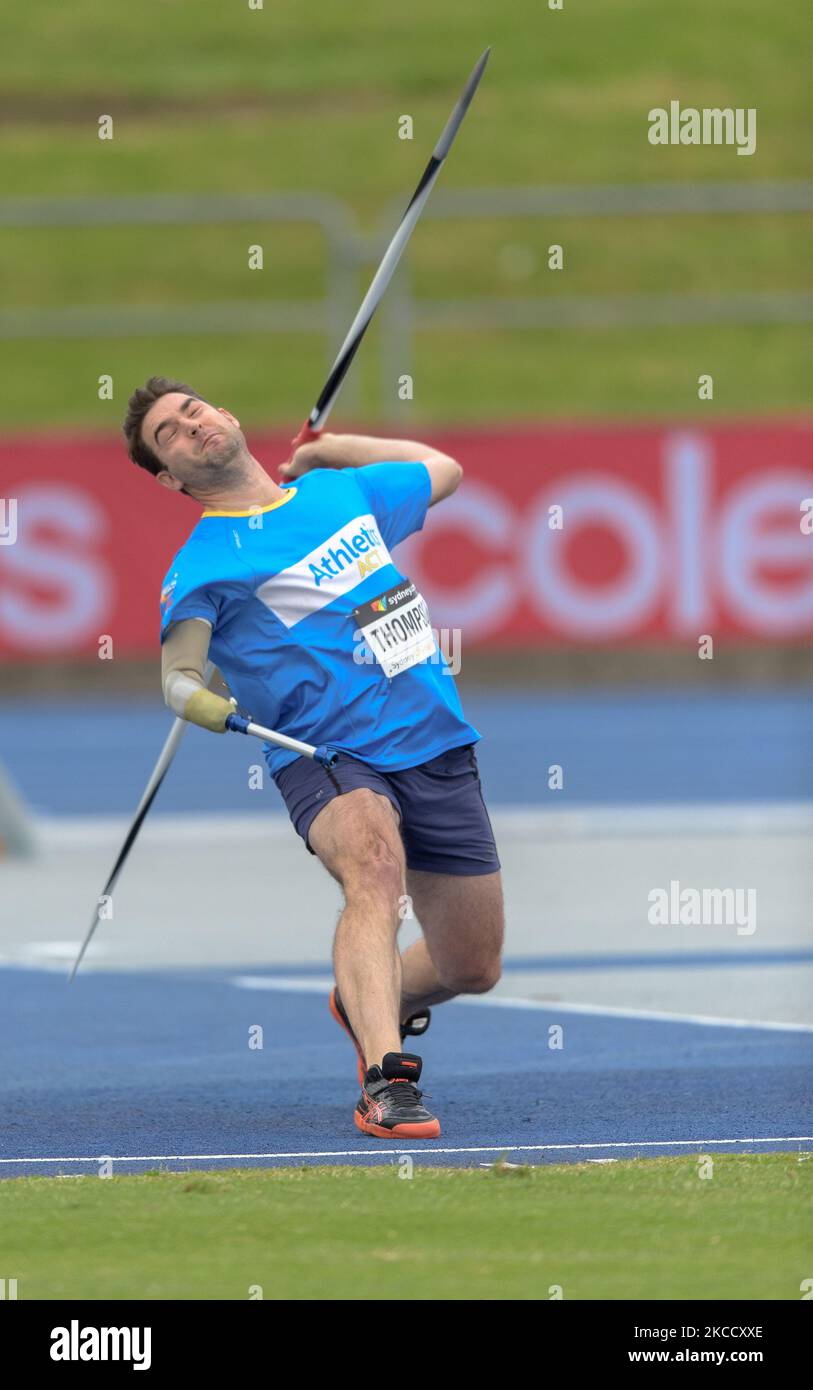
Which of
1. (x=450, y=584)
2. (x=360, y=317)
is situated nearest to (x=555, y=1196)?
(x=360, y=317)

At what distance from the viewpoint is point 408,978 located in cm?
810

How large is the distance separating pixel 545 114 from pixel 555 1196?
31561 mm

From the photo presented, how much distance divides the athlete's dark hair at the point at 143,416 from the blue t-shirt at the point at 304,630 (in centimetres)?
23

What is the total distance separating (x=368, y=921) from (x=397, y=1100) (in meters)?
0.47

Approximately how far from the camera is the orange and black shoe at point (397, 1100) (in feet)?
23.5

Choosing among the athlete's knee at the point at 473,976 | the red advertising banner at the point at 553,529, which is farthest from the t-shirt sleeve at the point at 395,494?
the red advertising banner at the point at 553,529

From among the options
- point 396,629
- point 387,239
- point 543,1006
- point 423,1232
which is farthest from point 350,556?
point 387,239

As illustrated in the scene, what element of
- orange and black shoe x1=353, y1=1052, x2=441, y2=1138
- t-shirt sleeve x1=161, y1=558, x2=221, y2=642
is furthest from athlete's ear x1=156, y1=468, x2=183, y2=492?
orange and black shoe x1=353, y1=1052, x2=441, y2=1138

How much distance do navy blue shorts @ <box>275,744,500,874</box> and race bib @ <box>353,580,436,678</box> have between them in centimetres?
29

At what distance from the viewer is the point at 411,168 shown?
117 ft

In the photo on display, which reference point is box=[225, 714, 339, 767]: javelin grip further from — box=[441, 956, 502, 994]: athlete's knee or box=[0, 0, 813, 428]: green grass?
box=[0, 0, 813, 428]: green grass

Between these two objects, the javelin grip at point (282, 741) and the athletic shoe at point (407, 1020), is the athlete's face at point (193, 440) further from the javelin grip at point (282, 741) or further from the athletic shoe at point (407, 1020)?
the athletic shoe at point (407, 1020)
